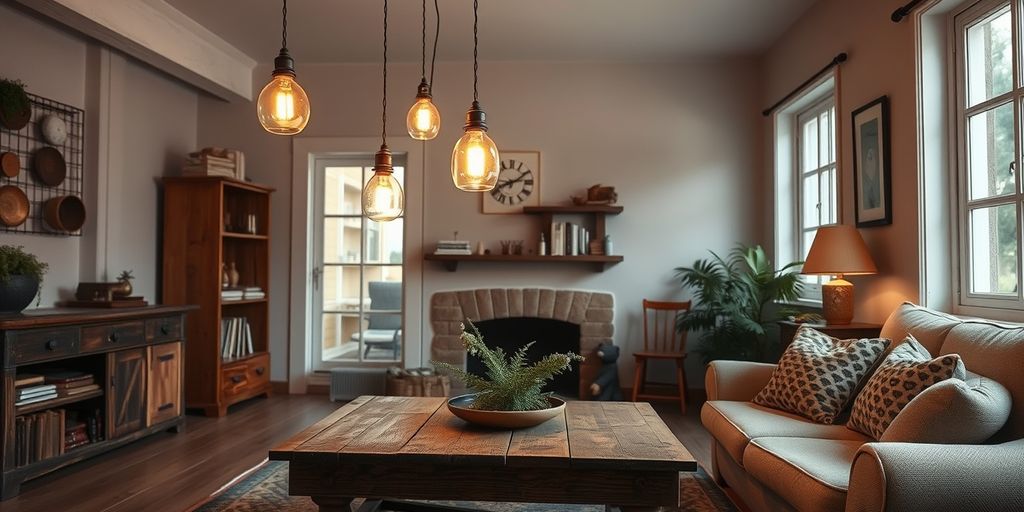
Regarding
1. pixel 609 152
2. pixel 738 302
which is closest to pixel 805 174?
pixel 738 302

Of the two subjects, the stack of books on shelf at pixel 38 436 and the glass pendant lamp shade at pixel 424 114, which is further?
the stack of books on shelf at pixel 38 436

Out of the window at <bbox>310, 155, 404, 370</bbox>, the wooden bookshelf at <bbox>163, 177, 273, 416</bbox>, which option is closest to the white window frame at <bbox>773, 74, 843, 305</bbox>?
the window at <bbox>310, 155, 404, 370</bbox>

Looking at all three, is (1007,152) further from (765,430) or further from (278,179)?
(278,179)

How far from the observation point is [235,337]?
5168 mm

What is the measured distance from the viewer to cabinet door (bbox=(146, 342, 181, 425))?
4008 mm

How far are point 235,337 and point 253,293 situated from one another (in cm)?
36

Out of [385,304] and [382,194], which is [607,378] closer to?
[385,304]

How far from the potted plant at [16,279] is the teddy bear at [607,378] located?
3.52 m

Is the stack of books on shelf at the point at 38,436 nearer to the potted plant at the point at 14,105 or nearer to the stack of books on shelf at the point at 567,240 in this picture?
the potted plant at the point at 14,105

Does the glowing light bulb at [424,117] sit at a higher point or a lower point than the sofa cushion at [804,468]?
higher

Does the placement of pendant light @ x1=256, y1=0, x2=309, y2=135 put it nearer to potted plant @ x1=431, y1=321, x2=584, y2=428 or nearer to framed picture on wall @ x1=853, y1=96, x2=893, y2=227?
potted plant @ x1=431, y1=321, x2=584, y2=428

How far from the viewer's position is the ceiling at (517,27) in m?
4.31

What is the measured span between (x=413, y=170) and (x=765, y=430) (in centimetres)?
363

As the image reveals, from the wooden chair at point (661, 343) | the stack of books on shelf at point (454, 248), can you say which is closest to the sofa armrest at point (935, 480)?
the wooden chair at point (661, 343)
